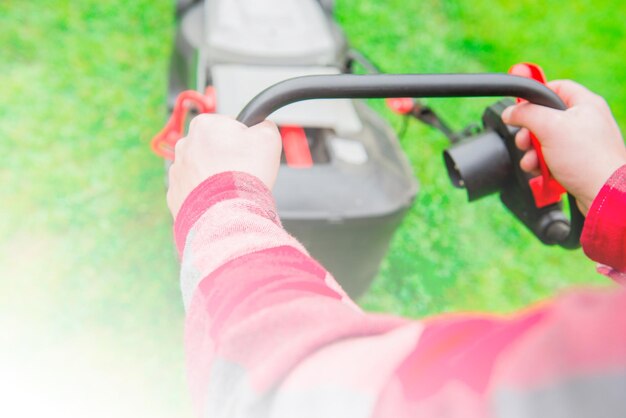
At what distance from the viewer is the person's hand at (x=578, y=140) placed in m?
0.62

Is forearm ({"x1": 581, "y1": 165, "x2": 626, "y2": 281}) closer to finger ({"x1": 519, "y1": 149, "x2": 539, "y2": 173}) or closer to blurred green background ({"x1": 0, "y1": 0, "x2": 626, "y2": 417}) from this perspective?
finger ({"x1": 519, "y1": 149, "x2": 539, "y2": 173})

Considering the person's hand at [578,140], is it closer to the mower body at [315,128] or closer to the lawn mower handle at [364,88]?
the lawn mower handle at [364,88]

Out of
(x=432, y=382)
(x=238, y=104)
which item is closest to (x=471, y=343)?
(x=432, y=382)

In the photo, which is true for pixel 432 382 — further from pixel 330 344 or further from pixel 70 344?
pixel 70 344

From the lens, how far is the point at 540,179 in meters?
0.73

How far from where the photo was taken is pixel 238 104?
963mm

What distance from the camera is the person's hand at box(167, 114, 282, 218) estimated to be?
0.52m

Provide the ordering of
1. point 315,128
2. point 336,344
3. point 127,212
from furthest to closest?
point 127,212 → point 315,128 → point 336,344

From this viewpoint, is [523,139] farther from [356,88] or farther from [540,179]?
[356,88]

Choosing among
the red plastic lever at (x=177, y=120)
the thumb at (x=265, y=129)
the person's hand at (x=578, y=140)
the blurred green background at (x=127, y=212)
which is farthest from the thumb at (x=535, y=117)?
the blurred green background at (x=127, y=212)

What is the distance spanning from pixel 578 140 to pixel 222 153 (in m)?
0.37

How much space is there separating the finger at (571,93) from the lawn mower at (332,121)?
29mm

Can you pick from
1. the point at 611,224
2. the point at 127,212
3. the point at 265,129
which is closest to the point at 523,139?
the point at 611,224

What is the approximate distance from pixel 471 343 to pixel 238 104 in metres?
0.71
